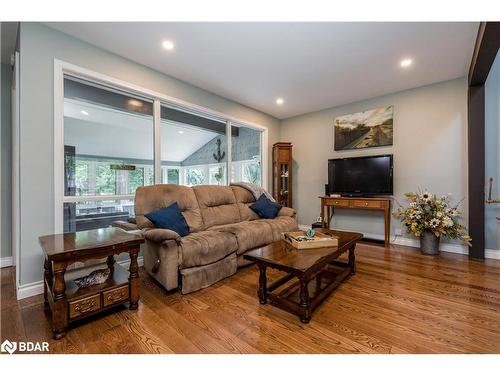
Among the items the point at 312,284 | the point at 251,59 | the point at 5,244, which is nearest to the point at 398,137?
the point at 251,59

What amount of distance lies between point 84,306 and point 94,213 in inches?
52.1

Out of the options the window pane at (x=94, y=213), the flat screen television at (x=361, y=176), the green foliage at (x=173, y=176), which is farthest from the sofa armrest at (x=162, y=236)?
the flat screen television at (x=361, y=176)

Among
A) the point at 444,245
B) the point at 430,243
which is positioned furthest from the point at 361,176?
the point at 444,245

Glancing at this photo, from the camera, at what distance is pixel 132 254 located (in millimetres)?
1801

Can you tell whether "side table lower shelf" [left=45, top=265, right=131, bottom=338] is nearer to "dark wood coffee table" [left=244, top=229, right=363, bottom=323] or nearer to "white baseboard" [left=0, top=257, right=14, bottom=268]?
"dark wood coffee table" [left=244, top=229, right=363, bottom=323]

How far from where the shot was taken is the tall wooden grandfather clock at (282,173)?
4.80m

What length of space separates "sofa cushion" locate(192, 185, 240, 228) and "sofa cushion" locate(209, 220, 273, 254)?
31cm

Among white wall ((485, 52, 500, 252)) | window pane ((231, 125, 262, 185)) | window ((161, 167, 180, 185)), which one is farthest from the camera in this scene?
window pane ((231, 125, 262, 185))

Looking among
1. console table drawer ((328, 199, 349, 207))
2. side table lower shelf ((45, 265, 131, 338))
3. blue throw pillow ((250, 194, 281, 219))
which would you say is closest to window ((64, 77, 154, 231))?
side table lower shelf ((45, 265, 131, 338))

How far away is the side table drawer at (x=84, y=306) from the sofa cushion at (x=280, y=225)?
6.50 ft
